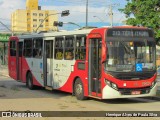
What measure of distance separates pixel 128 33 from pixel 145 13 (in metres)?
7.53

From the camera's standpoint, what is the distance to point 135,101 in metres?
16.5

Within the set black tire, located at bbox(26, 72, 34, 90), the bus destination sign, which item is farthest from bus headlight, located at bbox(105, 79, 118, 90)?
black tire, located at bbox(26, 72, 34, 90)

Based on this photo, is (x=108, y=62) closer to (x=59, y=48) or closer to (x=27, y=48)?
(x=59, y=48)

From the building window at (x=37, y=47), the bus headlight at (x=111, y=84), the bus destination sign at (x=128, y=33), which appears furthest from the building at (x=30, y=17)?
the bus headlight at (x=111, y=84)

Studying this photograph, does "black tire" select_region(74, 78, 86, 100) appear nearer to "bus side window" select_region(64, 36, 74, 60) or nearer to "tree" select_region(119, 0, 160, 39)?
"bus side window" select_region(64, 36, 74, 60)

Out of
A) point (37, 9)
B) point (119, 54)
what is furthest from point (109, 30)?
point (37, 9)

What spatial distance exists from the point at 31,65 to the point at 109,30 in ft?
25.6

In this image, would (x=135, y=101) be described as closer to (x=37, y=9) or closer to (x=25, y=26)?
(x=37, y=9)

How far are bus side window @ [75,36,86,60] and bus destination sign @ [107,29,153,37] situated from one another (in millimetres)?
1510

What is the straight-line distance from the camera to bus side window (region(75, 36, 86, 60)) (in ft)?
53.5

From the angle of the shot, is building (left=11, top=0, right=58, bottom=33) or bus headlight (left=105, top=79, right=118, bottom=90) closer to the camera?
bus headlight (left=105, top=79, right=118, bottom=90)

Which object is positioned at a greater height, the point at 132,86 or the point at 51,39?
the point at 51,39

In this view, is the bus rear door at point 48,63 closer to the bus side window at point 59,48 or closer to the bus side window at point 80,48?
the bus side window at point 59,48

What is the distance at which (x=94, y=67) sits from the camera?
15680 millimetres
